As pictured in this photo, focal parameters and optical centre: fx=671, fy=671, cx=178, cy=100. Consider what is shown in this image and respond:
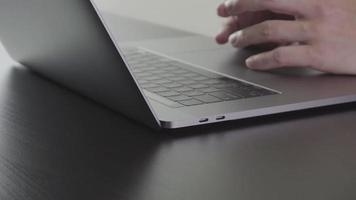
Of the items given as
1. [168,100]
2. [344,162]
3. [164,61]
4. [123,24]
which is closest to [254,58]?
[164,61]

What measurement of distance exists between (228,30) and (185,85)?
1.29ft

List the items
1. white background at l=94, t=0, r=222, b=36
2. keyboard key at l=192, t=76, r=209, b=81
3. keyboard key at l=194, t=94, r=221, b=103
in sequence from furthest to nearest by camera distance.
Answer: white background at l=94, t=0, r=222, b=36 → keyboard key at l=192, t=76, r=209, b=81 → keyboard key at l=194, t=94, r=221, b=103

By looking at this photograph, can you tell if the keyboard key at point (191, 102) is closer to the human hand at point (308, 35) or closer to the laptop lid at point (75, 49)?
the laptop lid at point (75, 49)

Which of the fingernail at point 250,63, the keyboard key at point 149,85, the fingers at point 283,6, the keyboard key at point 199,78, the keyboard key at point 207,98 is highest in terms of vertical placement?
the fingers at point 283,6

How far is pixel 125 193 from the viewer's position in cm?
53

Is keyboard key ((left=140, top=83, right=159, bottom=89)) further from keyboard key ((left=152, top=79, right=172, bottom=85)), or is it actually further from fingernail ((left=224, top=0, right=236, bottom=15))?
fingernail ((left=224, top=0, right=236, bottom=15))

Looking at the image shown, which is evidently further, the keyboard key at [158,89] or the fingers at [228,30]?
the fingers at [228,30]

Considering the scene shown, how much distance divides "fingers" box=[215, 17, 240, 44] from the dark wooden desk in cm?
40

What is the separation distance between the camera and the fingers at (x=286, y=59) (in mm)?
957

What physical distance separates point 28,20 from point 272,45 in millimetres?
464

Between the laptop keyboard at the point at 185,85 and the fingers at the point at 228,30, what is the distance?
190 mm

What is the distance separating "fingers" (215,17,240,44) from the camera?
1178mm

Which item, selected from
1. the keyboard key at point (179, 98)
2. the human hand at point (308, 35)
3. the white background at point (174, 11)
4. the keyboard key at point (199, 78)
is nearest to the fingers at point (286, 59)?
the human hand at point (308, 35)

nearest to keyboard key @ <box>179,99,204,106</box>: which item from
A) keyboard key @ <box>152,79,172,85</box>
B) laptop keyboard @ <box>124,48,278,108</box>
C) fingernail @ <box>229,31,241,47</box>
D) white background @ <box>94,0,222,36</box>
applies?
laptop keyboard @ <box>124,48,278,108</box>
